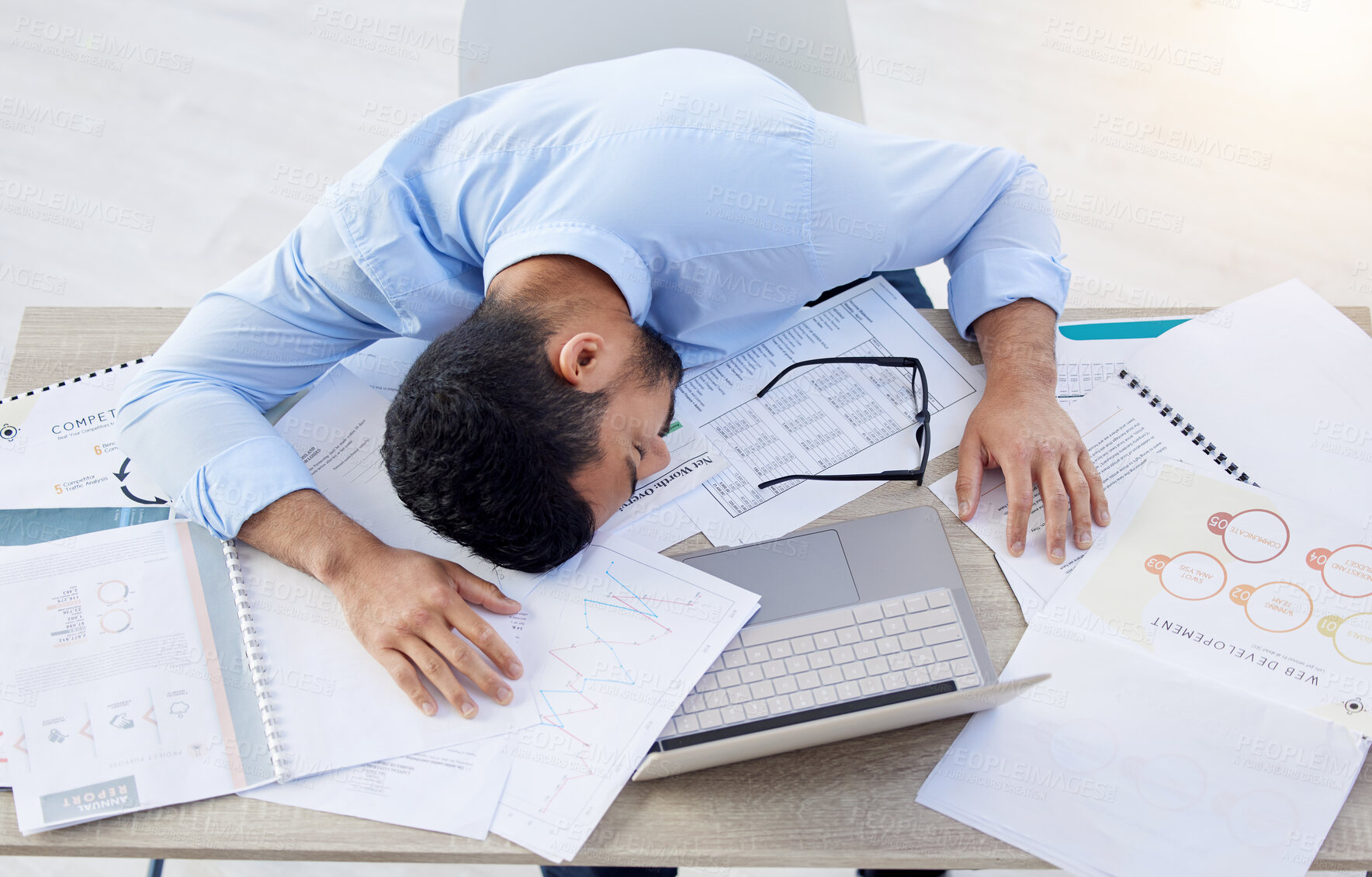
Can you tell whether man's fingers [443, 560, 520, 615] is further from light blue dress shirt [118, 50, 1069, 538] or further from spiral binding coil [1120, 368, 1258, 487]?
spiral binding coil [1120, 368, 1258, 487]

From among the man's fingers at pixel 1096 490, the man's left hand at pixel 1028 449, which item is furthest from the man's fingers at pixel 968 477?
the man's fingers at pixel 1096 490

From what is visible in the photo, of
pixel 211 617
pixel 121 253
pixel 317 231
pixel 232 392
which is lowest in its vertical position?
pixel 121 253

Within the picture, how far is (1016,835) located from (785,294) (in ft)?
2.19

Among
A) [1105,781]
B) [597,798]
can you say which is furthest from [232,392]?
[1105,781]

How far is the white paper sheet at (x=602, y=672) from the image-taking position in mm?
919

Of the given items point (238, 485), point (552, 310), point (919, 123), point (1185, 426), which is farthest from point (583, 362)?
point (919, 123)

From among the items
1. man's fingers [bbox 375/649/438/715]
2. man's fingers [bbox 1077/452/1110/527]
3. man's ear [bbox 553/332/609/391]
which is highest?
man's ear [bbox 553/332/609/391]

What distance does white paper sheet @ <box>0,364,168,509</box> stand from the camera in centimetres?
111

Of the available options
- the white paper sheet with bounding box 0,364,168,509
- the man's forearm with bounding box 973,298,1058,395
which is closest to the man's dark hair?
the white paper sheet with bounding box 0,364,168,509

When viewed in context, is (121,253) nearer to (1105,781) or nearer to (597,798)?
(597,798)

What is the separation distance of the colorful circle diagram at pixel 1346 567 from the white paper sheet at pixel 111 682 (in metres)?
Answer: 1.13

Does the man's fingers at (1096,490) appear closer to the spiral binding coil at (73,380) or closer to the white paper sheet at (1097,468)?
the white paper sheet at (1097,468)

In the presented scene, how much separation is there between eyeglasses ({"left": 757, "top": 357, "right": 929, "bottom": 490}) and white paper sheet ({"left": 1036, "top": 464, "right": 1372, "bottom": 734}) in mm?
212

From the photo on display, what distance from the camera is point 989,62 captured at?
102 inches
